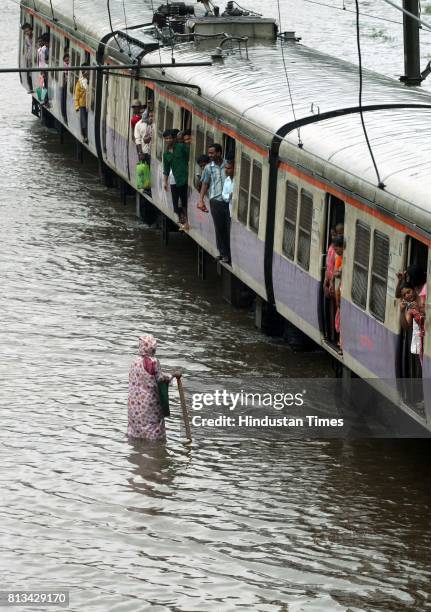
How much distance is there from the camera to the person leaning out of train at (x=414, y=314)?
43.2 feet

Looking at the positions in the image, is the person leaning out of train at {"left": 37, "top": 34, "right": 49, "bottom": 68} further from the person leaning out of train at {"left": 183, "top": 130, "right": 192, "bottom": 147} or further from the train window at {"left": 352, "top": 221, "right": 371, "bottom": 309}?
the train window at {"left": 352, "top": 221, "right": 371, "bottom": 309}

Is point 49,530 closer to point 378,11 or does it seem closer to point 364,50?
point 364,50

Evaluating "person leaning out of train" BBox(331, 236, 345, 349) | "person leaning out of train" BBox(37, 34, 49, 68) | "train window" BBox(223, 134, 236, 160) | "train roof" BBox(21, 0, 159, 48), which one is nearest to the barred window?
"train window" BBox(223, 134, 236, 160)

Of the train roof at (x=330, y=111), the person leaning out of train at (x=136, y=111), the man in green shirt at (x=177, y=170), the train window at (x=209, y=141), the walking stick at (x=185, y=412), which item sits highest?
the train roof at (x=330, y=111)

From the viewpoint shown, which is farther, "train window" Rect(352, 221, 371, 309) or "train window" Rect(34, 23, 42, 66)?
"train window" Rect(34, 23, 42, 66)

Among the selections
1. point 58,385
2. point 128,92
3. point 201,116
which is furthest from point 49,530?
point 128,92

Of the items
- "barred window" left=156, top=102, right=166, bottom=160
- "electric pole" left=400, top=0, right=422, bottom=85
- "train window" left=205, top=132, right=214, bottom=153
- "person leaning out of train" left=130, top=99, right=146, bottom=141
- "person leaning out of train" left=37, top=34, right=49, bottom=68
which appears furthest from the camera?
"person leaning out of train" left=37, top=34, right=49, bottom=68

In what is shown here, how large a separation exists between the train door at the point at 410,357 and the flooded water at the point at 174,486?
0.83 metres

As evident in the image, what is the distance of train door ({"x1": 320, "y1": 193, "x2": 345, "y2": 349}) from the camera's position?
15.6m

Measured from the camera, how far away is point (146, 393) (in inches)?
582

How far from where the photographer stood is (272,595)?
11.5 m

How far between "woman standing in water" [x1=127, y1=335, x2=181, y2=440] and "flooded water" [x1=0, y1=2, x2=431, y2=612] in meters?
0.21

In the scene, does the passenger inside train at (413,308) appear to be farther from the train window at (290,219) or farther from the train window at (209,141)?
the train window at (209,141)

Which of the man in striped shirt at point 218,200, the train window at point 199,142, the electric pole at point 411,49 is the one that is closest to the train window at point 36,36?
the electric pole at point 411,49
